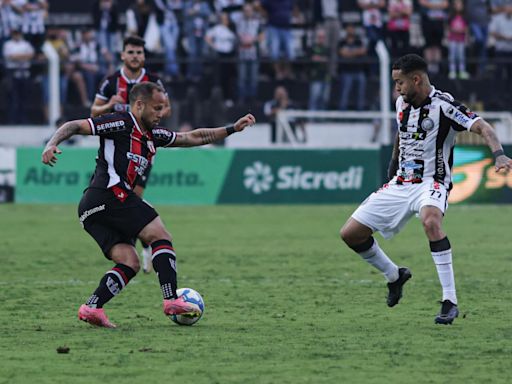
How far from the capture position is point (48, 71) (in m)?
24.3

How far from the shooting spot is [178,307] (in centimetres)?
870

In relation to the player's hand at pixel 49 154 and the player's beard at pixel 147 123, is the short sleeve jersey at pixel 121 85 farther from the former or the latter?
the player's hand at pixel 49 154

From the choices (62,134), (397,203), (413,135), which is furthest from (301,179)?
(62,134)

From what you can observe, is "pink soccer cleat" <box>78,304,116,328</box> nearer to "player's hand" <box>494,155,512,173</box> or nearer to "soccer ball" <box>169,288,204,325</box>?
"soccer ball" <box>169,288,204,325</box>

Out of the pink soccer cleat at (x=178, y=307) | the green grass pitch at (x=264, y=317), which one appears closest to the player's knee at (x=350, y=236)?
the green grass pitch at (x=264, y=317)

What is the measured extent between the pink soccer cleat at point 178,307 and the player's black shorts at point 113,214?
598 millimetres

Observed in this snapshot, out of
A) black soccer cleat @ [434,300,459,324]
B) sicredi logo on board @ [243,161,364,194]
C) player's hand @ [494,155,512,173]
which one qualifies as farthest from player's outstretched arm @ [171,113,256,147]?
sicredi logo on board @ [243,161,364,194]

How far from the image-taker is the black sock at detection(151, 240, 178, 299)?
877 centimetres

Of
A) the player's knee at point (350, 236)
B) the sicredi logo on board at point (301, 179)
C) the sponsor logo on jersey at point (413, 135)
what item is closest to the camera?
the sponsor logo on jersey at point (413, 135)

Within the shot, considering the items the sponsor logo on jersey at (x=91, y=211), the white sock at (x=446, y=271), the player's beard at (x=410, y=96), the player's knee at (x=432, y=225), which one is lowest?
the white sock at (x=446, y=271)

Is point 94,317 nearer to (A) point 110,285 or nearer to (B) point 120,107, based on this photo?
(A) point 110,285

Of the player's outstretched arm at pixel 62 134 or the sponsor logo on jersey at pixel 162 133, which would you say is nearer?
the player's outstretched arm at pixel 62 134

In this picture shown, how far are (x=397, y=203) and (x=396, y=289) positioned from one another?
742 mm

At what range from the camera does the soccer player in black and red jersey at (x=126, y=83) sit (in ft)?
41.2
